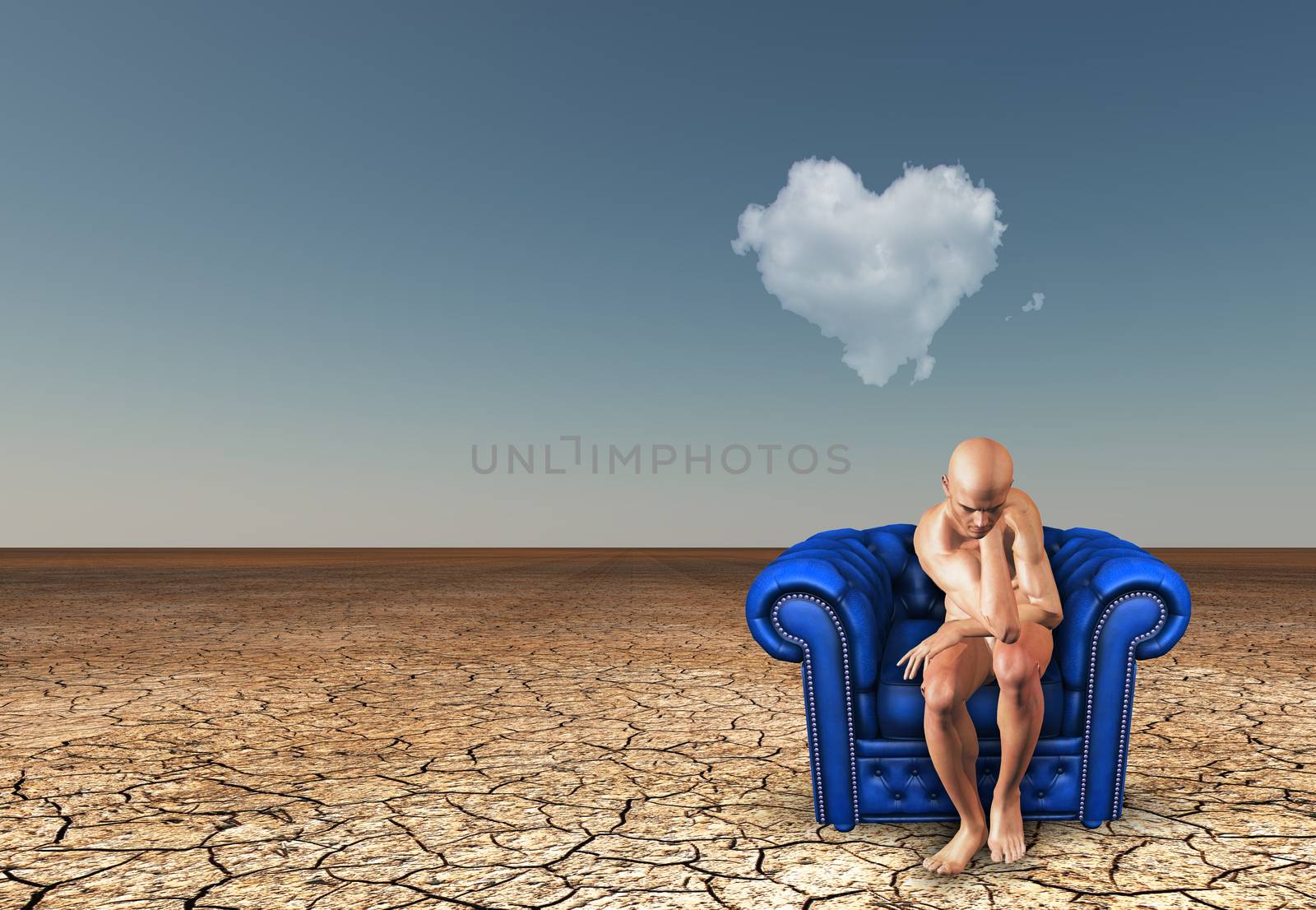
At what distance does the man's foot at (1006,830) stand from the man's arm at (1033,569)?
48cm

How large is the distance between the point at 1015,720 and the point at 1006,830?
1.01ft

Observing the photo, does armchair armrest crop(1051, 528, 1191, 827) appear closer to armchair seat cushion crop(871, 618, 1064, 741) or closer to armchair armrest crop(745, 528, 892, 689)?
armchair seat cushion crop(871, 618, 1064, 741)

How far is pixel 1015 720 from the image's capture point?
2.29 metres

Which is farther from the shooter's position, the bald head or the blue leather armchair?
the blue leather armchair

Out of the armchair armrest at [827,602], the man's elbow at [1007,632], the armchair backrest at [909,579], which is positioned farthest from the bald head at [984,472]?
the armchair backrest at [909,579]

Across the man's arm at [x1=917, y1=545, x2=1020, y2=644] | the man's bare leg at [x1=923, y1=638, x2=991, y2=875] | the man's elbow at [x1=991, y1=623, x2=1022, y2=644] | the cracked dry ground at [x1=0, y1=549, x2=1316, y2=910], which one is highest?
the man's arm at [x1=917, y1=545, x2=1020, y2=644]

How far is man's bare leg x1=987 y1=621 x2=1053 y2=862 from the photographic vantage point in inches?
89.0

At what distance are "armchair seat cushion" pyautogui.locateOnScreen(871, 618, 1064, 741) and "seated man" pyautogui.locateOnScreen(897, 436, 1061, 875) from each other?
0.08m

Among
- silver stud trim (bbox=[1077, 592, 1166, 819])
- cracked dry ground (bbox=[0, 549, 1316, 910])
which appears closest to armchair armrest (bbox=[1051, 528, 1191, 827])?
silver stud trim (bbox=[1077, 592, 1166, 819])

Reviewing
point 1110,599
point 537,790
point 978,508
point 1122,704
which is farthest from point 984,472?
point 537,790

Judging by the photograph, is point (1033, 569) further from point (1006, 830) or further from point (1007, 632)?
point (1006, 830)

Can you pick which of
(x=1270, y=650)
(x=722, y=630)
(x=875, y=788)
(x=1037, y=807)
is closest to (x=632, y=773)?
(x=875, y=788)

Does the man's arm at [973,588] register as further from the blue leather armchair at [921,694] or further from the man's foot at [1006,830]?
the man's foot at [1006,830]

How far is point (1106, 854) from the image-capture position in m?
2.36
